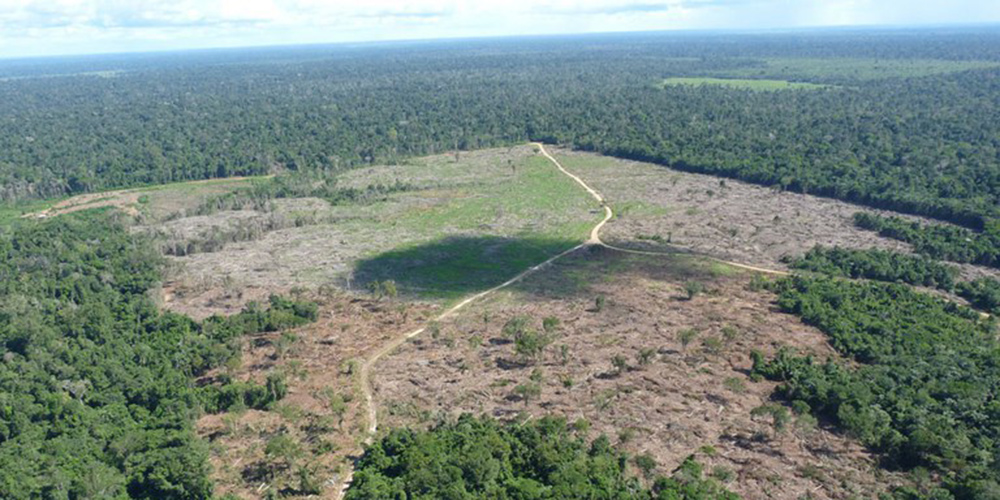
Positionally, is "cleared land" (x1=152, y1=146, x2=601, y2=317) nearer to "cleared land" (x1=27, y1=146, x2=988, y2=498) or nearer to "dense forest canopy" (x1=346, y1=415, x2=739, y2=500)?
"cleared land" (x1=27, y1=146, x2=988, y2=498)

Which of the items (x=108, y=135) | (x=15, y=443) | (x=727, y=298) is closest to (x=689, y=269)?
(x=727, y=298)

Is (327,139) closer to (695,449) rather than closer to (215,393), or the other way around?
(215,393)

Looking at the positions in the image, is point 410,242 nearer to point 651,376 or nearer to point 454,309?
point 454,309

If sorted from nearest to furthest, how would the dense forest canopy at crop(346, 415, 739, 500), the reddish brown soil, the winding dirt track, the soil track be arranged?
the dense forest canopy at crop(346, 415, 739, 500) → the reddish brown soil → the winding dirt track → the soil track

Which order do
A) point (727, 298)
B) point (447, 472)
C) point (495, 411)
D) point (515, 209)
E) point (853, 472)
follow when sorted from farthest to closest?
point (515, 209), point (727, 298), point (495, 411), point (853, 472), point (447, 472)

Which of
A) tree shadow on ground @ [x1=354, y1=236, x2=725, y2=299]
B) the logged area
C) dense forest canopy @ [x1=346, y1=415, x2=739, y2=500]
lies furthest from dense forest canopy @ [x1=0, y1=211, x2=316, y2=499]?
tree shadow on ground @ [x1=354, y1=236, x2=725, y2=299]

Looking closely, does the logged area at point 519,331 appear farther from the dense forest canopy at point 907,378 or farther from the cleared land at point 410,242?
the cleared land at point 410,242

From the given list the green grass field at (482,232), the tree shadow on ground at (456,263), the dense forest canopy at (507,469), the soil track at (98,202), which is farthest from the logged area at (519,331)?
the soil track at (98,202)
